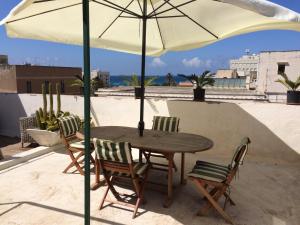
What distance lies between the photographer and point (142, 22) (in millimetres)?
4824

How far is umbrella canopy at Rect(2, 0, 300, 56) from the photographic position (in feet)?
12.4

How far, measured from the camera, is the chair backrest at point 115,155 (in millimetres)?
3424

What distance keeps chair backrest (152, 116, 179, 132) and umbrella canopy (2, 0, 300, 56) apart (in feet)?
4.64

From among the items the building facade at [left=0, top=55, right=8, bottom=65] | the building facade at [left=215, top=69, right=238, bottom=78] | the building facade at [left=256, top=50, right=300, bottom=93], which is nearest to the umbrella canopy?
the building facade at [left=256, top=50, right=300, bottom=93]

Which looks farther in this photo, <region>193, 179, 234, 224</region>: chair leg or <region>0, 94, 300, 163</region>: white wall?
<region>0, 94, 300, 163</region>: white wall

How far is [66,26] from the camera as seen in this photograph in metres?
4.77

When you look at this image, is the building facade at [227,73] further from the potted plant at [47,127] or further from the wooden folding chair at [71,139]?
the wooden folding chair at [71,139]

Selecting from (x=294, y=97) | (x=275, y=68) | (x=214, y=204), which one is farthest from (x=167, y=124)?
(x=275, y=68)

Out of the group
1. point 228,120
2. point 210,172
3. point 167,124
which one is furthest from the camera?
point 228,120

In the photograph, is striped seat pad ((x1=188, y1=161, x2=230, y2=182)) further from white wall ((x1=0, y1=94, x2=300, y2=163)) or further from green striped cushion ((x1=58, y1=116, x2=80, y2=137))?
green striped cushion ((x1=58, y1=116, x2=80, y2=137))

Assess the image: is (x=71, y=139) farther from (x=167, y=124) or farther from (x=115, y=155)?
(x=115, y=155)

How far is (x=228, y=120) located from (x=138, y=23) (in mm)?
2923

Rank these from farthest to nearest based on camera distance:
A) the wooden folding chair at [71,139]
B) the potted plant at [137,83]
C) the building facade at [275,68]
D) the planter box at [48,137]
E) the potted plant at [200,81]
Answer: the building facade at [275,68], the potted plant at [137,83], the planter box at [48,137], the potted plant at [200,81], the wooden folding chair at [71,139]

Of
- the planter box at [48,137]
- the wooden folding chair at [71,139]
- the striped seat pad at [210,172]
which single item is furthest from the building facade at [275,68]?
the striped seat pad at [210,172]
